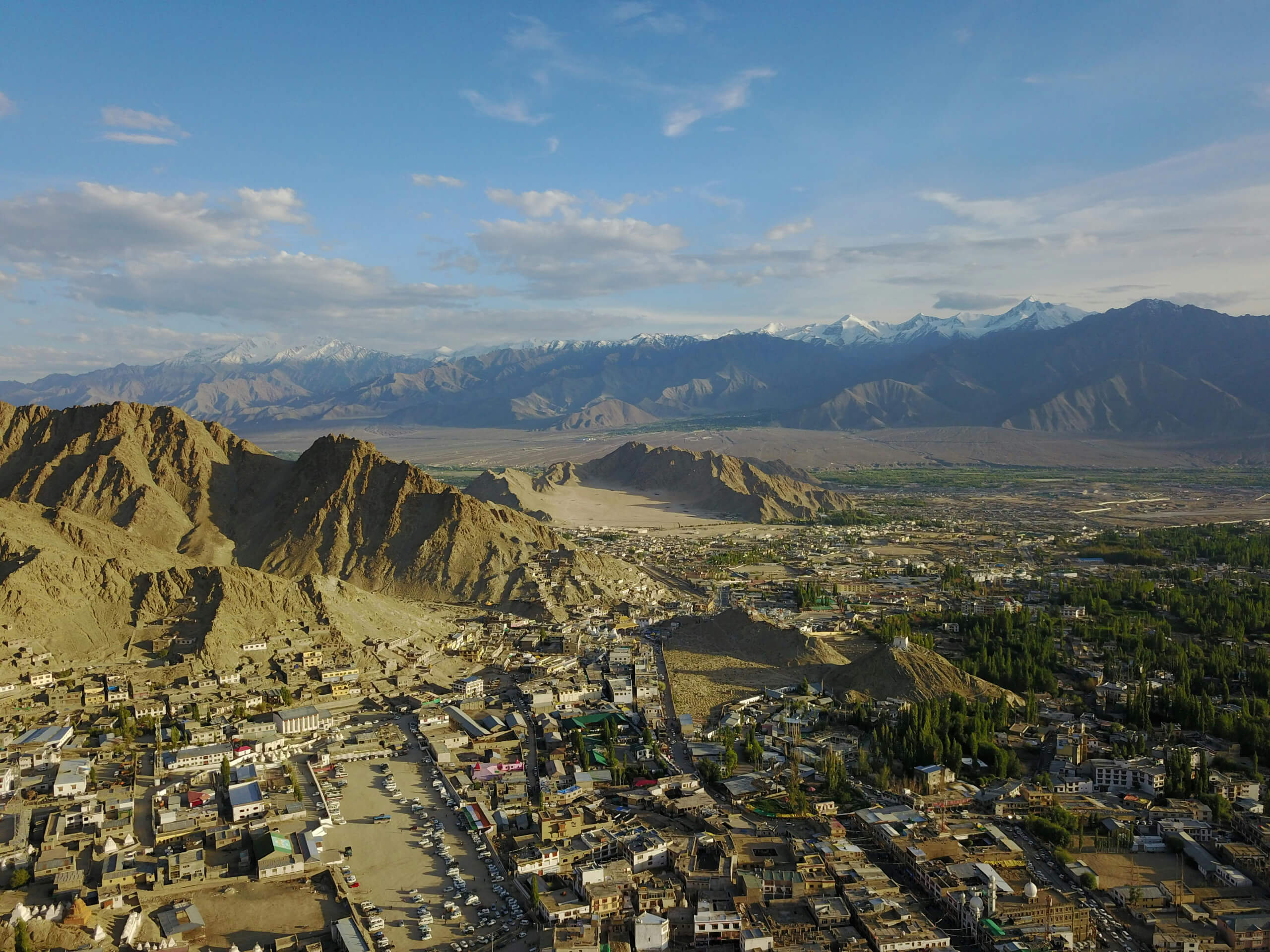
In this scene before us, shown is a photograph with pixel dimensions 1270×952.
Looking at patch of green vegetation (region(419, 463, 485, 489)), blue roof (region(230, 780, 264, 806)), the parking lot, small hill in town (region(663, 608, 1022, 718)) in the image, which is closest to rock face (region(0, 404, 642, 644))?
small hill in town (region(663, 608, 1022, 718))

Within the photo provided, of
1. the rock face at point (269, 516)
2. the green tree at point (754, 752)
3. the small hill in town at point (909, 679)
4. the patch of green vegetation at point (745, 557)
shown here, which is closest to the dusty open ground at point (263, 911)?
the green tree at point (754, 752)

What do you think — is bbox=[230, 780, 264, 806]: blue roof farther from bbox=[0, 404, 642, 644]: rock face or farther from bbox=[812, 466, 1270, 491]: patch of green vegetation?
bbox=[812, 466, 1270, 491]: patch of green vegetation

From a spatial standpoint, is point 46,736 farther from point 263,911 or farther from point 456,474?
point 456,474

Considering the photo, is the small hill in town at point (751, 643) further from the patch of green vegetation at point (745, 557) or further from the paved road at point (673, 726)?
the patch of green vegetation at point (745, 557)

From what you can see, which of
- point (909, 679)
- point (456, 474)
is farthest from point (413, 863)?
point (456, 474)

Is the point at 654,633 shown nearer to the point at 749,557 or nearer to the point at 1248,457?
the point at 749,557

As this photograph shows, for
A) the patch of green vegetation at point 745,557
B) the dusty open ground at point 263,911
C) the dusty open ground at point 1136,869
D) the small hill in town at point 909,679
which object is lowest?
→ the dusty open ground at point 263,911
